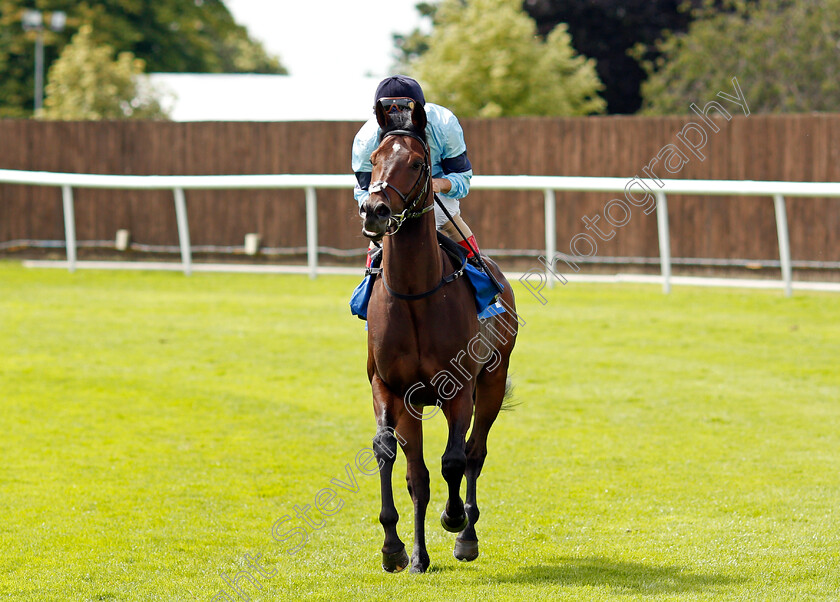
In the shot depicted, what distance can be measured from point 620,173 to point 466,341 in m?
12.6

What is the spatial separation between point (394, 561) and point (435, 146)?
1978 millimetres

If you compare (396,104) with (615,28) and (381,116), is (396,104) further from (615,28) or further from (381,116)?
(615,28)

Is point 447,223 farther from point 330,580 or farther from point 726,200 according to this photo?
point 726,200

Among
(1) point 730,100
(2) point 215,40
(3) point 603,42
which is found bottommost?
(1) point 730,100

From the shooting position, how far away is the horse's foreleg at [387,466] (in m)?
5.06

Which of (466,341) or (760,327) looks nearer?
(466,341)

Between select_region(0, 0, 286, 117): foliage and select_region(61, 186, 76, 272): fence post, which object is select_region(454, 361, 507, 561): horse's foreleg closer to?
select_region(61, 186, 76, 272): fence post

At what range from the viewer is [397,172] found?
14.7 ft

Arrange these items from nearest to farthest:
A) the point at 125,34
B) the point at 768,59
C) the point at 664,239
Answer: the point at 664,239, the point at 768,59, the point at 125,34

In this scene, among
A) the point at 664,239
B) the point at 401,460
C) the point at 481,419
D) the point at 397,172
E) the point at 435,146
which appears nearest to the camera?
the point at 397,172

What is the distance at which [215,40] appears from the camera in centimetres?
6538

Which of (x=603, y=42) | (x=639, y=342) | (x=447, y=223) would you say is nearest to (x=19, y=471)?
(x=447, y=223)

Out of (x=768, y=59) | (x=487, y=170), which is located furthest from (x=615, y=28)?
(x=487, y=170)

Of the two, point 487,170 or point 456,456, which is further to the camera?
point 487,170
